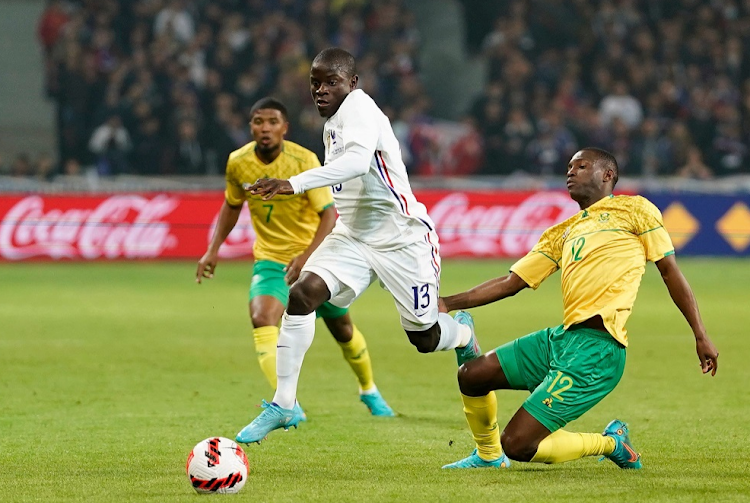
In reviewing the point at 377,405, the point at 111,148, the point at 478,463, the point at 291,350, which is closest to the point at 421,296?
the point at 291,350

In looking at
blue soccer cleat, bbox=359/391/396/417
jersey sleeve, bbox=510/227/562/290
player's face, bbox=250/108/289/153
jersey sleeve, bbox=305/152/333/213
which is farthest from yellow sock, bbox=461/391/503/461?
player's face, bbox=250/108/289/153

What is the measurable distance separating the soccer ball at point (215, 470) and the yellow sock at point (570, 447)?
1.41 metres

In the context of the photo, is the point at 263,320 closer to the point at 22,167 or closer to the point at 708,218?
the point at 708,218

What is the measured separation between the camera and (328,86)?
19.7 feet

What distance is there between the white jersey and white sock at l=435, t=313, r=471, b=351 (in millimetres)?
487

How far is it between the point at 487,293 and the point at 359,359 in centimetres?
208

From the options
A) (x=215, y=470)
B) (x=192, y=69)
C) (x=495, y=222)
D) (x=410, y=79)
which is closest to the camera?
(x=215, y=470)

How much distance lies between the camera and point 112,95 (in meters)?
21.0

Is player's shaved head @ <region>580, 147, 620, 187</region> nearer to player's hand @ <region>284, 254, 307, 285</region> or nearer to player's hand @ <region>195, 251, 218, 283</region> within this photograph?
player's hand @ <region>284, 254, 307, 285</region>

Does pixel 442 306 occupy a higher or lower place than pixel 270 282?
higher

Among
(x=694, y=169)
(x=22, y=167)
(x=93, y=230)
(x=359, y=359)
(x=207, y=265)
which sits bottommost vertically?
(x=93, y=230)

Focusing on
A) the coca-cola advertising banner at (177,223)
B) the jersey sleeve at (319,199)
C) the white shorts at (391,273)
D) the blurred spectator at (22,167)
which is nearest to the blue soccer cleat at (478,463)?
the white shorts at (391,273)

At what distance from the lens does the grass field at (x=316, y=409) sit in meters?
5.42

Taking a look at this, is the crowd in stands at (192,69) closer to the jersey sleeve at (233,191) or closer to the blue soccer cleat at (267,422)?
the jersey sleeve at (233,191)
